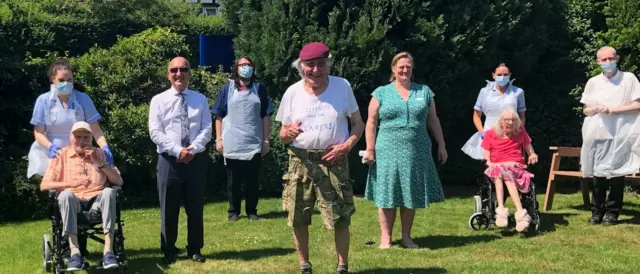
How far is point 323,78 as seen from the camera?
488cm

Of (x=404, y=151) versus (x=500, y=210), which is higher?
(x=404, y=151)

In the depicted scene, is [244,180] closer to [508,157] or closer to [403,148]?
[403,148]

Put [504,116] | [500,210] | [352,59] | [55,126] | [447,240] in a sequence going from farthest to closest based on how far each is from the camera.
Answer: [352,59] < [504,116] < [500,210] < [447,240] < [55,126]

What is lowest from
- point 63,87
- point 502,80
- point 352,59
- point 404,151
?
point 404,151

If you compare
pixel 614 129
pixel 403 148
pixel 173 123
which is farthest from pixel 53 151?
pixel 614 129

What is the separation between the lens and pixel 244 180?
804 cm

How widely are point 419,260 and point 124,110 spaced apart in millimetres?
4936

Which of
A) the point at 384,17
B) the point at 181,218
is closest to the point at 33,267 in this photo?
the point at 181,218

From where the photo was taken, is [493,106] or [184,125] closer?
[184,125]

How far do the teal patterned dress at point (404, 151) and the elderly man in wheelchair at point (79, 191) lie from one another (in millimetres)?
2300

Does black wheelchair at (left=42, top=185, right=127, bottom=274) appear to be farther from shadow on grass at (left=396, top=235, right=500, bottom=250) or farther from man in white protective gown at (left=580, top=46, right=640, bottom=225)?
man in white protective gown at (left=580, top=46, right=640, bottom=225)

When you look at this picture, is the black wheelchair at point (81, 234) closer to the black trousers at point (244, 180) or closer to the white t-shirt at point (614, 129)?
the black trousers at point (244, 180)

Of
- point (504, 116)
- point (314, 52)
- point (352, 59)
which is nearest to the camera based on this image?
point (314, 52)

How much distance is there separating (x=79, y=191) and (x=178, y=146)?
86 cm
